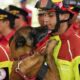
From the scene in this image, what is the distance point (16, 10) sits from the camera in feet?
19.6

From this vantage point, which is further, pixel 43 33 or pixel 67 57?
pixel 67 57

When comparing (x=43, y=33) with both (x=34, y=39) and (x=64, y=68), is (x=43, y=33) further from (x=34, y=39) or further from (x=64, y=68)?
(x=64, y=68)

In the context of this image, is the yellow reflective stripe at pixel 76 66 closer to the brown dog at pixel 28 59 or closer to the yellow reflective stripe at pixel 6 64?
the brown dog at pixel 28 59

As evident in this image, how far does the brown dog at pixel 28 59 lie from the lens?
3738 mm

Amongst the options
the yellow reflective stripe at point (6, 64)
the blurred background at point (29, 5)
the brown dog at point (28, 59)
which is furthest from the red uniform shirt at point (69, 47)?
the blurred background at point (29, 5)

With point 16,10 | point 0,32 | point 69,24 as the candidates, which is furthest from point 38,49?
point 16,10

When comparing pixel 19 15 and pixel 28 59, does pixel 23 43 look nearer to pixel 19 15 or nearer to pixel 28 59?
pixel 28 59

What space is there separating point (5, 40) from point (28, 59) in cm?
142

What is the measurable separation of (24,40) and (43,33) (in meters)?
0.27

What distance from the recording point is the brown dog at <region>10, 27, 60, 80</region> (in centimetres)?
374

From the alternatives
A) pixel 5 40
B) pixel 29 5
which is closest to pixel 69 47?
pixel 5 40

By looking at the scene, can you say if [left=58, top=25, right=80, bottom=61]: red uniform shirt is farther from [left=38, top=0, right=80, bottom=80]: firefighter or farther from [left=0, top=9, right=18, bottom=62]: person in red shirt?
[left=0, top=9, right=18, bottom=62]: person in red shirt

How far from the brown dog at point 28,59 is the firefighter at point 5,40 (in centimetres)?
72

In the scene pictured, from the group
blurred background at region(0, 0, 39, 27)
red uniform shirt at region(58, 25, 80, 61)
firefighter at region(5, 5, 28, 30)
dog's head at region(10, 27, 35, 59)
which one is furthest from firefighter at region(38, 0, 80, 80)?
blurred background at region(0, 0, 39, 27)
